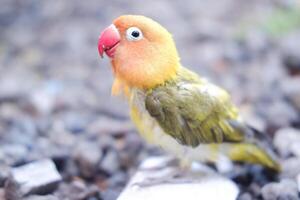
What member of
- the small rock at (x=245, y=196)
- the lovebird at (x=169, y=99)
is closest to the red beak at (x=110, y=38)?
the lovebird at (x=169, y=99)

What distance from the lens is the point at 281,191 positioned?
3.51 m

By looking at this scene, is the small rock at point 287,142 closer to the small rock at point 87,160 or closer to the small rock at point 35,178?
the small rock at point 87,160

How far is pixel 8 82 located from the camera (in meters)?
5.73

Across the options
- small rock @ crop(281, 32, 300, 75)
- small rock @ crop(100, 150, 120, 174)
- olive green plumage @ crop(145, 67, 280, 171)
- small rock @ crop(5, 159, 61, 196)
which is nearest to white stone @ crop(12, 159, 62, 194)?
small rock @ crop(5, 159, 61, 196)

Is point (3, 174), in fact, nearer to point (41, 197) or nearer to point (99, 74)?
point (41, 197)

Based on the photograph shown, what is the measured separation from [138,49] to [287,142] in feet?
4.64

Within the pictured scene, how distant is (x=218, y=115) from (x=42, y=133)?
1595mm

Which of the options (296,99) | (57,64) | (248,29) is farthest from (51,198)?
(248,29)

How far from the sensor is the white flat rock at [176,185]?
3554mm

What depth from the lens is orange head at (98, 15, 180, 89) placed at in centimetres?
351

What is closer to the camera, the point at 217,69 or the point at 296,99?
the point at 296,99

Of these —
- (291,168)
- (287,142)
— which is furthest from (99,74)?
(291,168)

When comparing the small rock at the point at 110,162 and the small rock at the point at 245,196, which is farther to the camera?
the small rock at the point at 110,162

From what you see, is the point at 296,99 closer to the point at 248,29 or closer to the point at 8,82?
the point at 248,29
